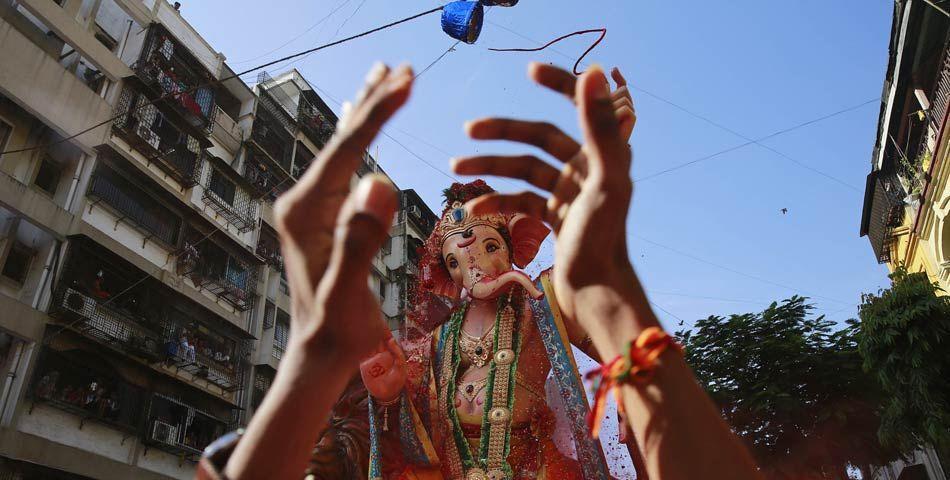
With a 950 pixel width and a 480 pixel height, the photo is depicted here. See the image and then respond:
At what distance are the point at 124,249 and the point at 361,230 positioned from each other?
1777 centimetres

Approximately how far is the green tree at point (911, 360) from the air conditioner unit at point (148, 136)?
54.8ft

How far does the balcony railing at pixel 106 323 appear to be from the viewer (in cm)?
1511

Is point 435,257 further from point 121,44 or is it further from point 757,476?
point 121,44

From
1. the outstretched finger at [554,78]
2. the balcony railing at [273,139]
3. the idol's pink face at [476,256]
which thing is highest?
the balcony railing at [273,139]

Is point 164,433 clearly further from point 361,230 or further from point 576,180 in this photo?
point 361,230

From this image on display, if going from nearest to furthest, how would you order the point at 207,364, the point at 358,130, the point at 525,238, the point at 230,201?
the point at 358,130, the point at 525,238, the point at 207,364, the point at 230,201

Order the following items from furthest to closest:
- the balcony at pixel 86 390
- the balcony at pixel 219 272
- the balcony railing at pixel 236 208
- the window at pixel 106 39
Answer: the balcony railing at pixel 236 208, the balcony at pixel 219 272, the window at pixel 106 39, the balcony at pixel 86 390

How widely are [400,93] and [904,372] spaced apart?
1047 centimetres

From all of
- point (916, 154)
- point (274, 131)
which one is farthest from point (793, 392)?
point (274, 131)

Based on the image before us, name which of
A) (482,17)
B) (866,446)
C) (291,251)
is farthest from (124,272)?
(291,251)

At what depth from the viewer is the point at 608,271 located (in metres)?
1.54

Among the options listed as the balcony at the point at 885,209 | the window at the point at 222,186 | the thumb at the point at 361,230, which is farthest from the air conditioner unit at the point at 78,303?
the balcony at the point at 885,209

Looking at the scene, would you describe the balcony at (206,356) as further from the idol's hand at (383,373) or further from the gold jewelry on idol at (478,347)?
the idol's hand at (383,373)

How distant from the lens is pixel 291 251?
1341mm
